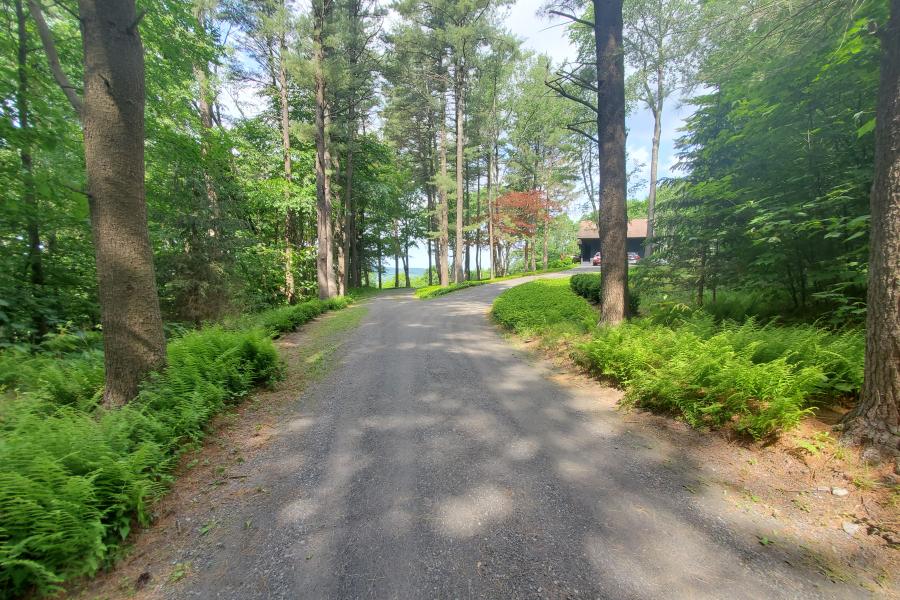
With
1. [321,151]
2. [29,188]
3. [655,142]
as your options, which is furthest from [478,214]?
[29,188]

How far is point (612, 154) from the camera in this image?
22.0 ft

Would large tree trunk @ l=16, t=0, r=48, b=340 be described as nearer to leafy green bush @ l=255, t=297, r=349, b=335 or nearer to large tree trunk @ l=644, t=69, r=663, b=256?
leafy green bush @ l=255, t=297, r=349, b=335

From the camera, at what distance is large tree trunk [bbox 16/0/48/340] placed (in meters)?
5.41

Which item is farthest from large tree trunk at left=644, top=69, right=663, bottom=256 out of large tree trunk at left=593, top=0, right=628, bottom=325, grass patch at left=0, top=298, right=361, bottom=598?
grass patch at left=0, top=298, right=361, bottom=598

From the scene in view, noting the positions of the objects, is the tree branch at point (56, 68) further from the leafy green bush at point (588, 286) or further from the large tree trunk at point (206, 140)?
the leafy green bush at point (588, 286)

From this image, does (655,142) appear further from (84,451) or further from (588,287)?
(84,451)

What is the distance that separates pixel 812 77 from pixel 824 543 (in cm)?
743

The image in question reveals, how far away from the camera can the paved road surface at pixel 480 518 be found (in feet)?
6.34

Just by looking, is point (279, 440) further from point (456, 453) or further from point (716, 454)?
point (716, 454)

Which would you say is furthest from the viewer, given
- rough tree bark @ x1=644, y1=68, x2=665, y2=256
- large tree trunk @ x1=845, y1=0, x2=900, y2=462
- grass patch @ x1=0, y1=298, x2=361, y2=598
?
rough tree bark @ x1=644, y1=68, x2=665, y2=256

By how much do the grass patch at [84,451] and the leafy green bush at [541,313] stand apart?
6.01 m

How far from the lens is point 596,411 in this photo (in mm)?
4227

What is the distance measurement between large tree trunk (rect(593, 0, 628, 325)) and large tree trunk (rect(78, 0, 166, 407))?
701 cm

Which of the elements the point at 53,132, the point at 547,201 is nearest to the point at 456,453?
the point at 53,132
